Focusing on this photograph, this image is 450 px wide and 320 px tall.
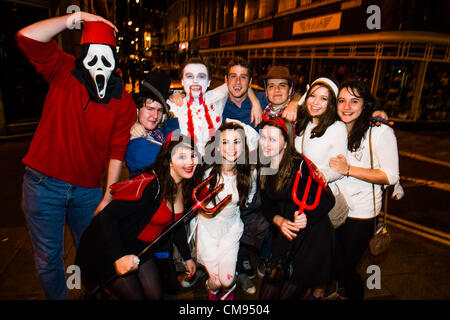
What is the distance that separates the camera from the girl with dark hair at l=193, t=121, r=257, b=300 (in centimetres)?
267

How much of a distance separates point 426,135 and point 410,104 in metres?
1.55

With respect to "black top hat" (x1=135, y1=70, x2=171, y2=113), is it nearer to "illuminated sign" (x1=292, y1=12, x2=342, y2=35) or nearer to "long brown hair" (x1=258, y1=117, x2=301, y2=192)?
"long brown hair" (x1=258, y1=117, x2=301, y2=192)

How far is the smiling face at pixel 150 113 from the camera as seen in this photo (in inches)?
108

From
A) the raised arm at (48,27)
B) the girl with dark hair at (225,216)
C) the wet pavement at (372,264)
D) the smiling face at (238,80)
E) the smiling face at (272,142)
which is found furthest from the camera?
the smiling face at (238,80)

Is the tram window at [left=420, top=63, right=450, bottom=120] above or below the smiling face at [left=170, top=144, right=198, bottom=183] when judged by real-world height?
above

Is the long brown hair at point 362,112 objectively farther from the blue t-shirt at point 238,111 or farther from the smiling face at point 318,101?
the blue t-shirt at point 238,111

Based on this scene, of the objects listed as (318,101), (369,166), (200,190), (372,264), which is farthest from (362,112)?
(372,264)

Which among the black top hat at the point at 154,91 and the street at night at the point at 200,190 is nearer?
the street at night at the point at 200,190

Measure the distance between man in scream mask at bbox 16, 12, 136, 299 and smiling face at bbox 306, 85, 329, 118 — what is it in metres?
1.81

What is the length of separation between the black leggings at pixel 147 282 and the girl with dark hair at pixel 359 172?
1.60 meters

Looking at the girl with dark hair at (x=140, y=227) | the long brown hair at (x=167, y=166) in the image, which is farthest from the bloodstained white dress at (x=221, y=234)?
the long brown hair at (x=167, y=166)

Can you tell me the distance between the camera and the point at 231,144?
267cm

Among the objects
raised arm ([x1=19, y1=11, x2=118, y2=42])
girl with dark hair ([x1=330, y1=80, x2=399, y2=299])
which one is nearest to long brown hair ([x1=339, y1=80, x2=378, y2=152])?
girl with dark hair ([x1=330, y1=80, x2=399, y2=299])

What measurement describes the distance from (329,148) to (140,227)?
1836mm
